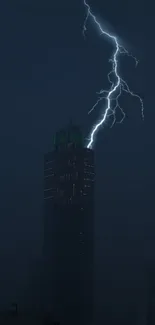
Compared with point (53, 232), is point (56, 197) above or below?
above

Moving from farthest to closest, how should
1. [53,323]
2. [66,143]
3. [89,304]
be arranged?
1. [66,143]
2. [89,304]
3. [53,323]

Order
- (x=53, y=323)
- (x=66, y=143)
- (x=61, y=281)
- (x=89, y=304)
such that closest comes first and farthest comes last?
(x=53, y=323)
(x=89, y=304)
(x=61, y=281)
(x=66, y=143)

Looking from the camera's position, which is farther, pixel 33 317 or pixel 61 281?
pixel 61 281

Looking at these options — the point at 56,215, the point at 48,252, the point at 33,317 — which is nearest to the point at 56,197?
the point at 56,215

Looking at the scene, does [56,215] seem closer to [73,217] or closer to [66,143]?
[73,217]

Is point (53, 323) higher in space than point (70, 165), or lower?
lower

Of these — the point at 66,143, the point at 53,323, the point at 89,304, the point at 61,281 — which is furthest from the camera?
the point at 66,143

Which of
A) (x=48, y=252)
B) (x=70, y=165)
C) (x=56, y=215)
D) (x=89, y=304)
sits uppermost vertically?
(x=70, y=165)

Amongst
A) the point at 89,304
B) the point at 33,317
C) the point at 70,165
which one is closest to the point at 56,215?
the point at 70,165

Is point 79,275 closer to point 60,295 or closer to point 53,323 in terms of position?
point 60,295
